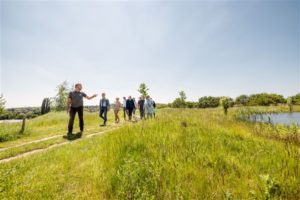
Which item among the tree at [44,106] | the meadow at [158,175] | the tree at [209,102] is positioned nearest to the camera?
the meadow at [158,175]

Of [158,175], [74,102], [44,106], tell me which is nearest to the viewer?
[158,175]

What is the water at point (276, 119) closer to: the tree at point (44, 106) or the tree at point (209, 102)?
the tree at point (44, 106)

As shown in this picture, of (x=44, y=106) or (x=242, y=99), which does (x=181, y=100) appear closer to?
(x=242, y=99)

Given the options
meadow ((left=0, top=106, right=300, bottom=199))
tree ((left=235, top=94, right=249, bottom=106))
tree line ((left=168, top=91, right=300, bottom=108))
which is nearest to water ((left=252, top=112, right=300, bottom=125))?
meadow ((left=0, top=106, right=300, bottom=199))

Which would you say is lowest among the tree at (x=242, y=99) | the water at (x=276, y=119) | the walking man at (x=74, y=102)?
the water at (x=276, y=119)

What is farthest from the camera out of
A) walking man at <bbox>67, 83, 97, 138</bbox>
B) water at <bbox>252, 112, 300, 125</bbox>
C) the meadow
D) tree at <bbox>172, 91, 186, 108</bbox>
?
tree at <bbox>172, 91, 186, 108</bbox>

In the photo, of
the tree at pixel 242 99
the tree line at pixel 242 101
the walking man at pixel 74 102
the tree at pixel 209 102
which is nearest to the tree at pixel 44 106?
the walking man at pixel 74 102

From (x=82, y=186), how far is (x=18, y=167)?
223cm

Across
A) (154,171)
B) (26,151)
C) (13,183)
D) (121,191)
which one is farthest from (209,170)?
(26,151)

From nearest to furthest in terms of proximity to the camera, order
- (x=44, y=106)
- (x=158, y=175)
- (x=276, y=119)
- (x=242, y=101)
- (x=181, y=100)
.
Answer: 1. (x=158, y=175)
2. (x=276, y=119)
3. (x=44, y=106)
4. (x=181, y=100)
5. (x=242, y=101)

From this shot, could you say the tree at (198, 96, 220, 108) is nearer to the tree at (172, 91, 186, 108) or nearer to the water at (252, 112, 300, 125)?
the tree at (172, 91, 186, 108)

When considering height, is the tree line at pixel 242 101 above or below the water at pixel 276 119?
above

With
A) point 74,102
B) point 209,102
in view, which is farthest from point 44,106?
point 209,102

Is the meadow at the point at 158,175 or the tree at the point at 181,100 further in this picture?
the tree at the point at 181,100
